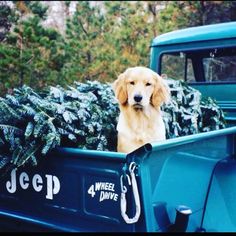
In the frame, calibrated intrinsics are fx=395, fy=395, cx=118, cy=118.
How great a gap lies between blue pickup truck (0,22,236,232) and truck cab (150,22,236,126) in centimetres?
164

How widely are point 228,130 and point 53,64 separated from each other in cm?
615

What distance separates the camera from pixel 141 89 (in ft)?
10.0

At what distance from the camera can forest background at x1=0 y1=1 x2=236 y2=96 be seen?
7508 millimetres

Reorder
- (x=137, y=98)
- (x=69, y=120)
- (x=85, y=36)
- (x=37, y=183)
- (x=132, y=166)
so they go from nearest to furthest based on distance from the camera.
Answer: (x=132, y=166)
(x=37, y=183)
(x=69, y=120)
(x=137, y=98)
(x=85, y=36)

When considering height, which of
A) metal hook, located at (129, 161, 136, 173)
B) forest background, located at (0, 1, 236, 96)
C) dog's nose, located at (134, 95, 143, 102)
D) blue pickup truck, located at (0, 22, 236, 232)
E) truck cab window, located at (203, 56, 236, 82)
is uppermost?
forest background, located at (0, 1, 236, 96)

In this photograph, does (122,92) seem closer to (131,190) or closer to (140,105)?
(140,105)

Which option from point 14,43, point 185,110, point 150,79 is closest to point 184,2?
point 14,43

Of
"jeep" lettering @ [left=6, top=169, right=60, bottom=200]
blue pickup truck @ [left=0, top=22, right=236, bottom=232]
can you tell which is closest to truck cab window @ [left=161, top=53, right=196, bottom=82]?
blue pickup truck @ [left=0, top=22, right=236, bottom=232]

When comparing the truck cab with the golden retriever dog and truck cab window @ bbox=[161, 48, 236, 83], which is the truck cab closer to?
truck cab window @ bbox=[161, 48, 236, 83]

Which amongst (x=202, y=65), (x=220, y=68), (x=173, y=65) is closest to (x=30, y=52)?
(x=173, y=65)

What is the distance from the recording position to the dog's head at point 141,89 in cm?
305

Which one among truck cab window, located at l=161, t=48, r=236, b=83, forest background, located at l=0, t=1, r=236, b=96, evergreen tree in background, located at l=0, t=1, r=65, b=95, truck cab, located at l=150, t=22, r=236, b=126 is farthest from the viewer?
forest background, located at l=0, t=1, r=236, b=96

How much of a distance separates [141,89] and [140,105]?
0.12 m

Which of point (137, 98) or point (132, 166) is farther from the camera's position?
point (137, 98)
